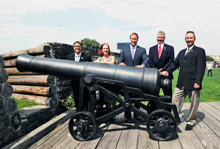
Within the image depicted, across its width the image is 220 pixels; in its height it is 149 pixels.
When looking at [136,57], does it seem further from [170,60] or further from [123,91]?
[123,91]

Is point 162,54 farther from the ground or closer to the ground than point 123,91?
farther from the ground

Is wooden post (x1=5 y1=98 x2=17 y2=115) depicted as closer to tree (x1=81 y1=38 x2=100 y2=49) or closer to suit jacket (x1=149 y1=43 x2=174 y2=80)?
suit jacket (x1=149 y1=43 x2=174 y2=80)

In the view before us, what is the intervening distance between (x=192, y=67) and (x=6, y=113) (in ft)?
13.0

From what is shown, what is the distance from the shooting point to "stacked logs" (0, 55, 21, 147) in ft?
12.3

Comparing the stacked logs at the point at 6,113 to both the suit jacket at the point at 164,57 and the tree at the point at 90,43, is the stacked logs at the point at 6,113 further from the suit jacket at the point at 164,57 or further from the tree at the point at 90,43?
the tree at the point at 90,43

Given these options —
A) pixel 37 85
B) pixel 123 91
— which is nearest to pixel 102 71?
pixel 123 91

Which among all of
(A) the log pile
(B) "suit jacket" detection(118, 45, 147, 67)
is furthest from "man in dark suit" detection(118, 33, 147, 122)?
(A) the log pile

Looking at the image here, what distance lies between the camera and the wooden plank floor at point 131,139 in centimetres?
334

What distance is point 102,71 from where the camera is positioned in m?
3.72

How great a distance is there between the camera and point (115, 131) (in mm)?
4016

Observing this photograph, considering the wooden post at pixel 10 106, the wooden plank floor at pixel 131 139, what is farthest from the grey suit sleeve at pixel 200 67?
the wooden post at pixel 10 106

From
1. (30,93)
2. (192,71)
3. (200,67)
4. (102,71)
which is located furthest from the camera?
(30,93)

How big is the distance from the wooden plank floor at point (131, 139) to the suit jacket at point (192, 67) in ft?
3.27

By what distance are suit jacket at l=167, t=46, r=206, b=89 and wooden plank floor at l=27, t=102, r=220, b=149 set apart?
3.27 ft
